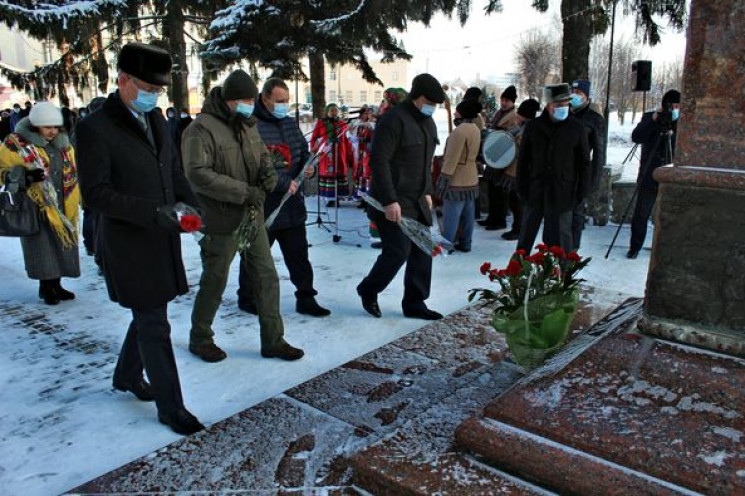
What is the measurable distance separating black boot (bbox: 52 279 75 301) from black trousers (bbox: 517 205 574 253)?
3.73 meters

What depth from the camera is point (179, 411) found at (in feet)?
9.56

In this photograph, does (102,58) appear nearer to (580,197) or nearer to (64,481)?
(580,197)

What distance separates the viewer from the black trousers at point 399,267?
439 centimetres

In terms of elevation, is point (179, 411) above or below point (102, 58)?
below

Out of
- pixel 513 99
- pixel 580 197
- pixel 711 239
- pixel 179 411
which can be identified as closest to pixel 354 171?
pixel 513 99

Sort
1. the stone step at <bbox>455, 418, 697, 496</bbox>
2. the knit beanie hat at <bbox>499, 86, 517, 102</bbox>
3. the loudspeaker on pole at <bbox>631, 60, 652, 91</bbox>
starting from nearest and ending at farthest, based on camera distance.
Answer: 1. the stone step at <bbox>455, 418, 697, 496</bbox>
2. the loudspeaker on pole at <bbox>631, 60, 652, 91</bbox>
3. the knit beanie hat at <bbox>499, 86, 517, 102</bbox>

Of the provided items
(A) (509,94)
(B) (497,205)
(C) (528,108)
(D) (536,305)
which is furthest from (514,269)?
(A) (509,94)

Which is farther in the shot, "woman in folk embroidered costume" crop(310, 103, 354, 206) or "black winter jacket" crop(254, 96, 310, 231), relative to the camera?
"woman in folk embroidered costume" crop(310, 103, 354, 206)

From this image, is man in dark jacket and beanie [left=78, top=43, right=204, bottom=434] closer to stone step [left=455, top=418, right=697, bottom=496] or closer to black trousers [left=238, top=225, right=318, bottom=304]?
stone step [left=455, top=418, right=697, bottom=496]

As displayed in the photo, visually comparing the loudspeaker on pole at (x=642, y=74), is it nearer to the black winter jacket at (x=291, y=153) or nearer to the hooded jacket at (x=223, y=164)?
the black winter jacket at (x=291, y=153)

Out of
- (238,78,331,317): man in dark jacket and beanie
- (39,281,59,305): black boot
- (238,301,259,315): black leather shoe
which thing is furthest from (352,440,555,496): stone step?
(39,281,59,305): black boot

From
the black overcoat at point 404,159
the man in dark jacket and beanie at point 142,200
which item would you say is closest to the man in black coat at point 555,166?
the black overcoat at point 404,159

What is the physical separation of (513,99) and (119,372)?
6.44 meters

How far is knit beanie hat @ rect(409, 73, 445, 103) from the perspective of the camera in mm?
4234
